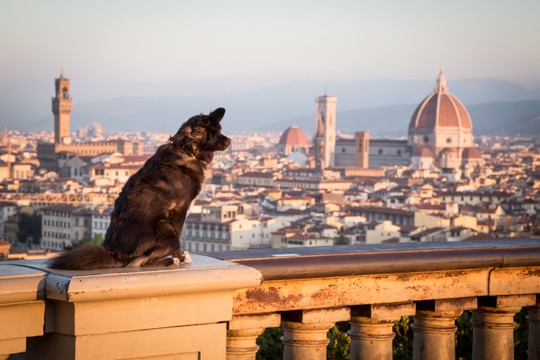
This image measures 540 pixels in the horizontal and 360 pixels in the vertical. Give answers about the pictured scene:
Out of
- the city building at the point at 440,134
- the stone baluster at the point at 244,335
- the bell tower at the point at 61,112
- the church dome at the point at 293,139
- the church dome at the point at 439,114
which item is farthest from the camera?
the church dome at the point at 293,139

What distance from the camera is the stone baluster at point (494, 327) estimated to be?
2.35 m

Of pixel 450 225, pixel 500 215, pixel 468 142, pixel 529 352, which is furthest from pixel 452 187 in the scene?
pixel 529 352

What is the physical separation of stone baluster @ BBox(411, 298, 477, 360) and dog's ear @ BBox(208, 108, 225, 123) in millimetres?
499

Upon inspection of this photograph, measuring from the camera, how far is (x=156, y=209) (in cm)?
198

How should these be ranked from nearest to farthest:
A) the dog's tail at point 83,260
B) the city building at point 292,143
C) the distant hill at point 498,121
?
1. the dog's tail at point 83,260
2. the city building at point 292,143
3. the distant hill at point 498,121

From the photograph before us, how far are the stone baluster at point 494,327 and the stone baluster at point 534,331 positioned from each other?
5cm

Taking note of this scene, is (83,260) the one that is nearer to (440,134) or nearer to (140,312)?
(140,312)

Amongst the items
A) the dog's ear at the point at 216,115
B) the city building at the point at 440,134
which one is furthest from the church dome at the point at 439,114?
the dog's ear at the point at 216,115

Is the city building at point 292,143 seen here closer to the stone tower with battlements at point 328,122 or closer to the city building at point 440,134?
the stone tower with battlements at point 328,122

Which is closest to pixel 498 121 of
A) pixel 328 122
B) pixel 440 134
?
pixel 328 122

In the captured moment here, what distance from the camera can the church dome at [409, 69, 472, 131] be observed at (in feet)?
291

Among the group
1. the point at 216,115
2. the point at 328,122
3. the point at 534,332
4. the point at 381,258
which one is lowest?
the point at 534,332

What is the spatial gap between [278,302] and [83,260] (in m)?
0.38

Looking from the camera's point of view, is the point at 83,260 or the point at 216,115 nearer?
the point at 83,260
